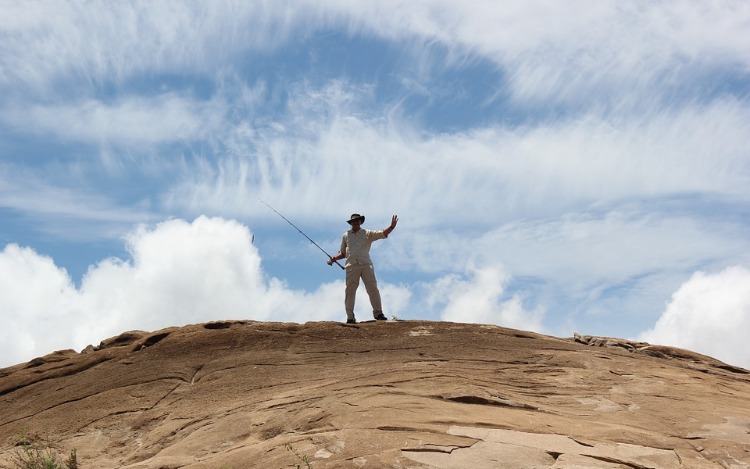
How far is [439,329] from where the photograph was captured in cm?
1489

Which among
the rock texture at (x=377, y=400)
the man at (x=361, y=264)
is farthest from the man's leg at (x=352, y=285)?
the rock texture at (x=377, y=400)

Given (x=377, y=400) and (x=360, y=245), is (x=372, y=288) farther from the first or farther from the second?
(x=377, y=400)

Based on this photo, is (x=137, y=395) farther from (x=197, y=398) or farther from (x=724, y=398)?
(x=724, y=398)

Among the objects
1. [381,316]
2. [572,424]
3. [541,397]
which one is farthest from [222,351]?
[572,424]

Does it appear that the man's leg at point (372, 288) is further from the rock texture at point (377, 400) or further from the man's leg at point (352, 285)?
the rock texture at point (377, 400)

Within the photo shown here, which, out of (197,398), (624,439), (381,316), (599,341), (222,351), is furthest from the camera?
(381,316)

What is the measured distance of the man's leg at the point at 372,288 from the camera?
1647 cm

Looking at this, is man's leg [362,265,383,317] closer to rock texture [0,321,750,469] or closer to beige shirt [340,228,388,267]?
beige shirt [340,228,388,267]

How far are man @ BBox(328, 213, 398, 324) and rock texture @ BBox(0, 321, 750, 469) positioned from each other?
1.25 m

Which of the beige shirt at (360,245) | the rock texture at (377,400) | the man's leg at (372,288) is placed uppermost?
the beige shirt at (360,245)

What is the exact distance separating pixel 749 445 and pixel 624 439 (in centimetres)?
156

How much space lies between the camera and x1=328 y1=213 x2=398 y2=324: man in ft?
53.9

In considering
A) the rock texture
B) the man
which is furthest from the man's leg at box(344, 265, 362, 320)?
the rock texture

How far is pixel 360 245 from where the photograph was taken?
16484mm
